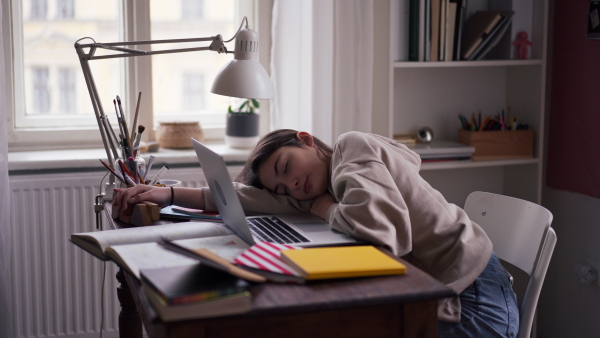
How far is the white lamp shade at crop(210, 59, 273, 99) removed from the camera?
177 cm

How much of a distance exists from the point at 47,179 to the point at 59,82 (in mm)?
478

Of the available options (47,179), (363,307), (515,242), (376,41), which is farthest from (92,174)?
(363,307)

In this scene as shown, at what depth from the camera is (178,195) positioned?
5.79ft

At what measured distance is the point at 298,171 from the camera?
162 centimetres

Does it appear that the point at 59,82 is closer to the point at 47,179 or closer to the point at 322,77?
the point at 47,179

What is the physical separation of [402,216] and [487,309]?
0.99 ft

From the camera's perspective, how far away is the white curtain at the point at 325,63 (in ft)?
8.50

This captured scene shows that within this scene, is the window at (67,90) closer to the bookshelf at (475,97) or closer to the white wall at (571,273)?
the bookshelf at (475,97)

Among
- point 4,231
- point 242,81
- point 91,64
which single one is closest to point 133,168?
point 242,81

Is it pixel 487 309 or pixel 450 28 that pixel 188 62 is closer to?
pixel 450 28

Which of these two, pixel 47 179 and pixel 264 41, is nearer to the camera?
pixel 47 179

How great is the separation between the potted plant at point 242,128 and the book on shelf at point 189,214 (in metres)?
1.11

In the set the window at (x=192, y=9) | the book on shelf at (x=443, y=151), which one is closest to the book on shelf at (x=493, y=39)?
the book on shelf at (x=443, y=151)

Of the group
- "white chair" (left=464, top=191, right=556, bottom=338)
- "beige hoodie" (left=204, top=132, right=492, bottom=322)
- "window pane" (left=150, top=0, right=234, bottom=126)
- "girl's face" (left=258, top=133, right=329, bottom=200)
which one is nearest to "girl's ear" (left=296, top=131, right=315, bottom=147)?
"girl's face" (left=258, top=133, right=329, bottom=200)
